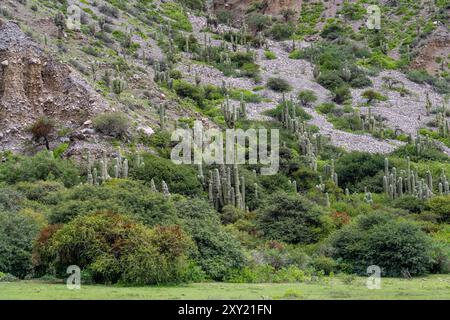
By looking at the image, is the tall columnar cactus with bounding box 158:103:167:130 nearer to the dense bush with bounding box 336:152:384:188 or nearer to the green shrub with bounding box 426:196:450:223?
the dense bush with bounding box 336:152:384:188

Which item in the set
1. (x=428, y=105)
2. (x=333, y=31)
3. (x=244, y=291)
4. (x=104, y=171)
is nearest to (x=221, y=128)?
(x=104, y=171)

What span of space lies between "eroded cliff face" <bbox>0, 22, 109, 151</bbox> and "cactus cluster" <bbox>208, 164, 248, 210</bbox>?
13.6 meters

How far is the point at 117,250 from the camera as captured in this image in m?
27.8

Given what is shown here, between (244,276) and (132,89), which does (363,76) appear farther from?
(244,276)

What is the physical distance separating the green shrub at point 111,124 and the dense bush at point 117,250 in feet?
78.7

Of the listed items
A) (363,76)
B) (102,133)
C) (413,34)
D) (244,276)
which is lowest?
(244,276)

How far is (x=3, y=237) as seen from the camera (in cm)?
3048

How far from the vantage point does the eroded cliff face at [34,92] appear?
55094mm

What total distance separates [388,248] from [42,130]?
91.7 ft

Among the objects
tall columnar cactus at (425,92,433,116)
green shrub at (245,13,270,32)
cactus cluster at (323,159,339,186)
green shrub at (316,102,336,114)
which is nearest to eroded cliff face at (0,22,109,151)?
cactus cluster at (323,159,339,186)

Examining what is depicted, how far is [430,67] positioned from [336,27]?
14.5 m

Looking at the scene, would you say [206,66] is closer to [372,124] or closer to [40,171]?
[372,124]

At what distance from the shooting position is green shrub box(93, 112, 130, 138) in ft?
173
